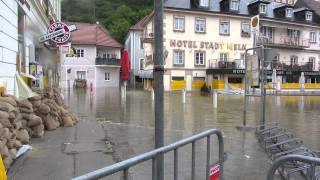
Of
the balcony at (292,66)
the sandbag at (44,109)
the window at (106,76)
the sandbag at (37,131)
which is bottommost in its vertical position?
the sandbag at (37,131)

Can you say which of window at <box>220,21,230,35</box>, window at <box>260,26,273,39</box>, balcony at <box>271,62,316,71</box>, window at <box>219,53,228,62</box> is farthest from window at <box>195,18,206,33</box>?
balcony at <box>271,62,316,71</box>

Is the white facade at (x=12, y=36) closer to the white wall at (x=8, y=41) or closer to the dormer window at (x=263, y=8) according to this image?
the white wall at (x=8, y=41)

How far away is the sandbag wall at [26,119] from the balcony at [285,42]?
150 feet

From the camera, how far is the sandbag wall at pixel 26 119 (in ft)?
26.5

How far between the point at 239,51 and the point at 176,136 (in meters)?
44.9

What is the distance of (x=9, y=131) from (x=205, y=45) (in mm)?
46960

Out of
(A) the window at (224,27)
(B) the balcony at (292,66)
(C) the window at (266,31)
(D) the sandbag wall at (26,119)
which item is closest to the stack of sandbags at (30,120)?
(D) the sandbag wall at (26,119)

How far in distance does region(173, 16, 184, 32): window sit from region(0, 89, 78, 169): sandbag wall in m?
38.0

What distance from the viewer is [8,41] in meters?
10.6

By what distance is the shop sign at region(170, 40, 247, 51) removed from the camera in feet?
173

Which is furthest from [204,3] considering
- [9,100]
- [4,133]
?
[4,133]

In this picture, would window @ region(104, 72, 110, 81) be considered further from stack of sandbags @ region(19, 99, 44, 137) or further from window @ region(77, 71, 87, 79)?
stack of sandbags @ region(19, 99, 44, 137)

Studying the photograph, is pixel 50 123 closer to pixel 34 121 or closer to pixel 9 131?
pixel 34 121

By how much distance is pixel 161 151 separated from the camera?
440cm
